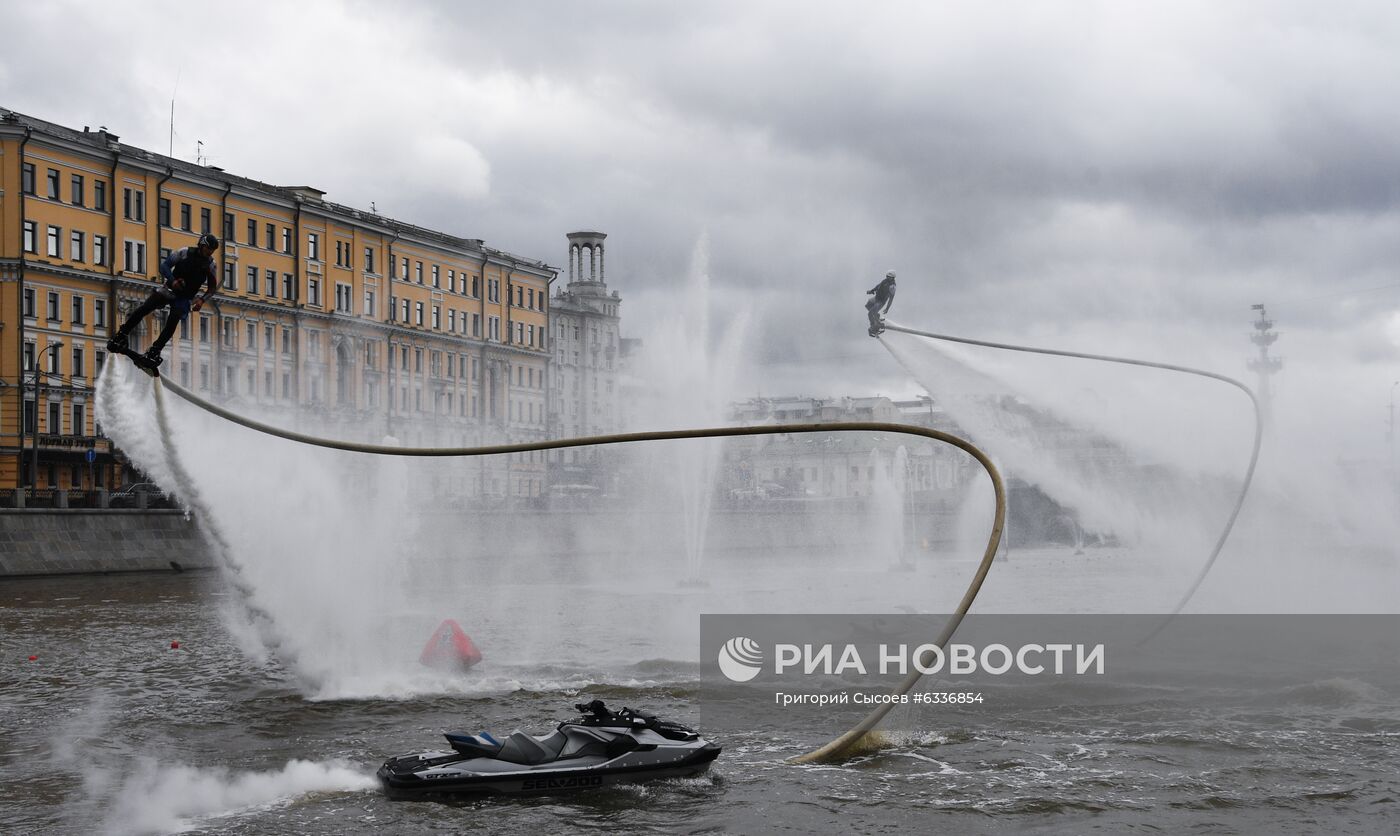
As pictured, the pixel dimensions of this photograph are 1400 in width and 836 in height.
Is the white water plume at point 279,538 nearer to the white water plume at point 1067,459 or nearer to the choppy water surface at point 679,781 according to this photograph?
the choppy water surface at point 679,781

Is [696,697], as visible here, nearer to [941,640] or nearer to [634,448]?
[941,640]

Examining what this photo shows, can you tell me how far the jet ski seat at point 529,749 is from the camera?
58.5 feet

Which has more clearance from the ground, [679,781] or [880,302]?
[880,302]

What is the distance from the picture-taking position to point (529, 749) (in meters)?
18.0

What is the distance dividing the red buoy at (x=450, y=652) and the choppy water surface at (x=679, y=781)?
50 cm

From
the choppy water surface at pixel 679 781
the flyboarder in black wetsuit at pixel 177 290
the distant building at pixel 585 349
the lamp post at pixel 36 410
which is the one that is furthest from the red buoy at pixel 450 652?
the distant building at pixel 585 349

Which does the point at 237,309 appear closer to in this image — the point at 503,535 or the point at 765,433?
the point at 503,535

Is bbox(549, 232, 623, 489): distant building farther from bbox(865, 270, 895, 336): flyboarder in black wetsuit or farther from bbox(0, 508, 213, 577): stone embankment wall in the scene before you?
bbox(865, 270, 895, 336): flyboarder in black wetsuit

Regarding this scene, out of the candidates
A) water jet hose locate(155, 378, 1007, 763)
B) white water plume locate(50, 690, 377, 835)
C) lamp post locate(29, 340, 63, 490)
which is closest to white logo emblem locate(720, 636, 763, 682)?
water jet hose locate(155, 378, 1007, 763)

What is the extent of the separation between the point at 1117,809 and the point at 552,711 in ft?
33.6

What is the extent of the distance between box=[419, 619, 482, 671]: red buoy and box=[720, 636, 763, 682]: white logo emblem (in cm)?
547

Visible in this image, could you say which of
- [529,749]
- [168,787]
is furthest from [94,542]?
[529,749]

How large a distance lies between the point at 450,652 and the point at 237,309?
55.0 meters

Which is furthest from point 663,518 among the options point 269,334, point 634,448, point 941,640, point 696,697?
point 941,640
